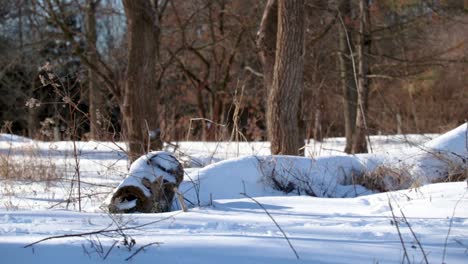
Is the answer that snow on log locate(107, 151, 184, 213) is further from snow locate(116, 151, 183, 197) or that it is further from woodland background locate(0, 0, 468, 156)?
woodland background locate(0, 0, 468, 156)

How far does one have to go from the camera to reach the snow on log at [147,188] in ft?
14.1

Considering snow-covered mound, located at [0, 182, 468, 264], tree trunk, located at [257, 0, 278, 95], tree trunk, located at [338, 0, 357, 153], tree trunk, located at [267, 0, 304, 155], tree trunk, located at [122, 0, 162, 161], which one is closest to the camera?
snow-covered mound, located at [0, 182, 468, 264]

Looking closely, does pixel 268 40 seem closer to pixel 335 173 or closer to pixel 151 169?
pixel 335 173

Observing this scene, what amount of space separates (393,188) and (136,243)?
11.6ft

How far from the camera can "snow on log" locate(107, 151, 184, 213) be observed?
430 cm

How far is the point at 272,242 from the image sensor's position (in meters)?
2.77

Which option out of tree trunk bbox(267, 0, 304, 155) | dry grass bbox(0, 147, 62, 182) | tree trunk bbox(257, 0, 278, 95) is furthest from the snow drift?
tree trunk bbox(257, 0, 278, 95)

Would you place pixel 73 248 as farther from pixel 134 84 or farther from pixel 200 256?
pixel 134 84

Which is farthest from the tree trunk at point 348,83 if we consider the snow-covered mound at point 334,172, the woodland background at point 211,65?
the snow-covered mound at point 334,172

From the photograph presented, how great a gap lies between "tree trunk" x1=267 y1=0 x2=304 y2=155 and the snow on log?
250cm

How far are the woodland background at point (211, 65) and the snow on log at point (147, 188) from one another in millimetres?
626

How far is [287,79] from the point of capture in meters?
6.80

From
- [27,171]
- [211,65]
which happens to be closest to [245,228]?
[27,171]

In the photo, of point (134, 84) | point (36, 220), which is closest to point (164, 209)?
point (36, 220)
